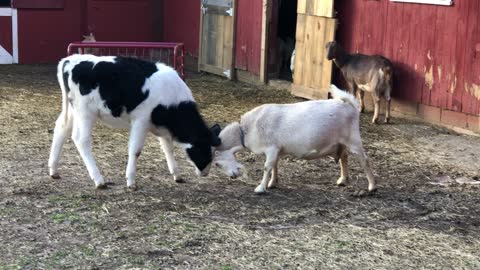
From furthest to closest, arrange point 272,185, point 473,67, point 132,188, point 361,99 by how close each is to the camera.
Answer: point 361,99 → point 473,67 → point 272,185 → point 132,188

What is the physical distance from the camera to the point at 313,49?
455 inches

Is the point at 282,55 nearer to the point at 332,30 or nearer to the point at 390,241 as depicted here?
the point at 332,30

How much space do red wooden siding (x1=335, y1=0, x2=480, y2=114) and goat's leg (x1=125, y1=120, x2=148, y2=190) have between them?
469cm

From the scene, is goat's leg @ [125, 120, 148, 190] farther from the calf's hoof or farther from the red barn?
the red barn

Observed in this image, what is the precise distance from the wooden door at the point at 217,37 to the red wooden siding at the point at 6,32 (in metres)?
3.64

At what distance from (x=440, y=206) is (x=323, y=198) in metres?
0.97

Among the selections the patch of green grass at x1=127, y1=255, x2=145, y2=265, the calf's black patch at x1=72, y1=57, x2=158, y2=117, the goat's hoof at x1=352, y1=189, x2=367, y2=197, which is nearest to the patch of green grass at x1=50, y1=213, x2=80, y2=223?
the patch of green grass at x1=127, y1=255, x2=145, y2=265

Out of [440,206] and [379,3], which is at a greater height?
[379,3]

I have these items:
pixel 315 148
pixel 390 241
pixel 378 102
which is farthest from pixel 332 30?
pixel 390 241

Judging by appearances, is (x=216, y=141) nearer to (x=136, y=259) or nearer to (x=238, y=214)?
(x=238, y=214)

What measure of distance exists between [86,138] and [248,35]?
23.5ft

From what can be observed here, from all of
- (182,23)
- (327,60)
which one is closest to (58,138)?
(327,60)

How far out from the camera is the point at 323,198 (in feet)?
21.4

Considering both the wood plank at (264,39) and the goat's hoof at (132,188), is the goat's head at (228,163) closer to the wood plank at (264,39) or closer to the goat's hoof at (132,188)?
the goat's hoof at (132,188)
